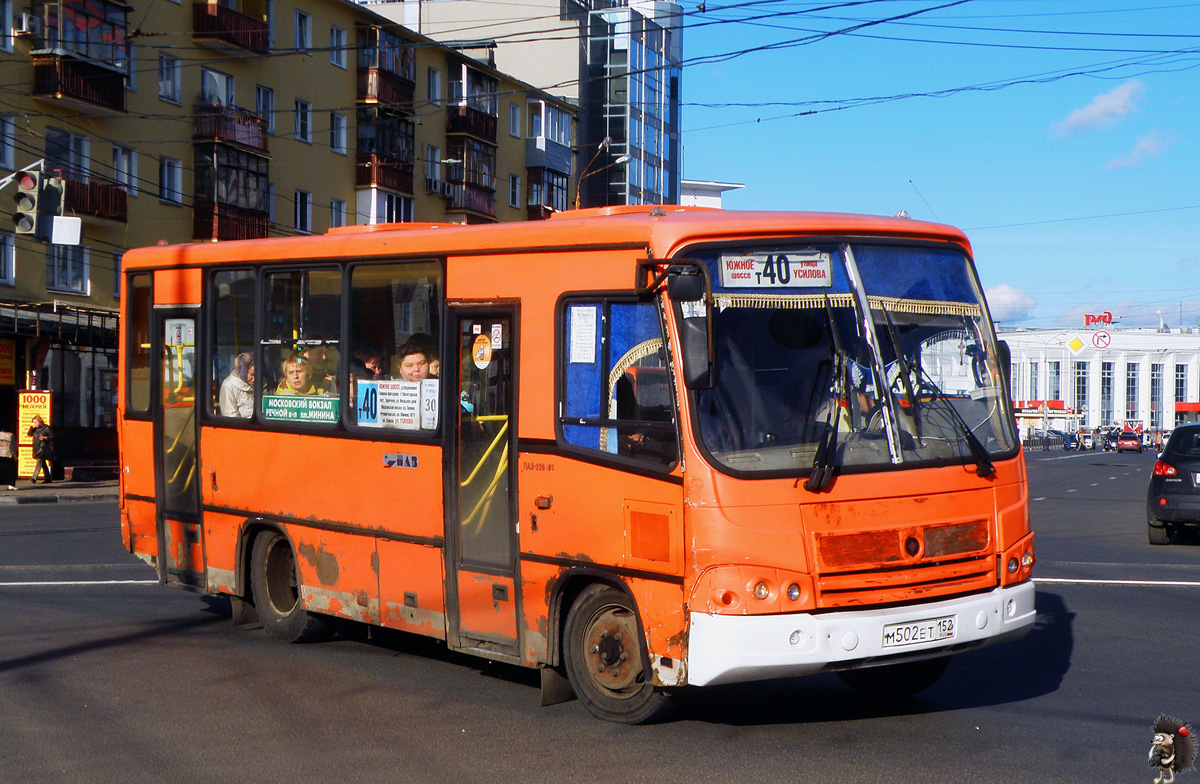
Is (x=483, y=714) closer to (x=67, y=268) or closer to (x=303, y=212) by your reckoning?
(x=67, y=268)

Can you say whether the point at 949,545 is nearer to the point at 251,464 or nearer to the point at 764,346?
the point at 764,346

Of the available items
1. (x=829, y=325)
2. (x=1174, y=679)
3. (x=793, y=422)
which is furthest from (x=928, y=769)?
(x=1174, y=679)

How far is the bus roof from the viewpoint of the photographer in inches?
276

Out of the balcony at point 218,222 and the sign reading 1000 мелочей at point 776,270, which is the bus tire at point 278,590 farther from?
the balcony at point 218,222

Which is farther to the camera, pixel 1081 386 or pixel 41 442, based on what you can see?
pixel 1081 386

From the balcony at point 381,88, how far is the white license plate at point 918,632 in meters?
44.9

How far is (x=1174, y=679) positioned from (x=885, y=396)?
311 centimetres

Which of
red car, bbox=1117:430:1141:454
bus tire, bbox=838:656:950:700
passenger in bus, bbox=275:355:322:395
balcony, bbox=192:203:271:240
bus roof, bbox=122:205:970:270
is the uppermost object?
balcony, bbox=192:203:271:240

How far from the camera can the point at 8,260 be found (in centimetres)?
3569

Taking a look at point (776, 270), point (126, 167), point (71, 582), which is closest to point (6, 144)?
point (126, 167)

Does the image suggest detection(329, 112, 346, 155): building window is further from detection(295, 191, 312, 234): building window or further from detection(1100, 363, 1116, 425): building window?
detection(1100, 363, 1116, 425): building window

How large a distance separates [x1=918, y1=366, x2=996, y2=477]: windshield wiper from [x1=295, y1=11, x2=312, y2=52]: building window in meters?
42.8

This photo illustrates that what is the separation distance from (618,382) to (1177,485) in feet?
43.5

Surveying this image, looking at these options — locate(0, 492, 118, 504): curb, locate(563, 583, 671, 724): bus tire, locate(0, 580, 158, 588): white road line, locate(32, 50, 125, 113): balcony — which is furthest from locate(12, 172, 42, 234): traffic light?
locate(32, 50, 125, 113): balcony
